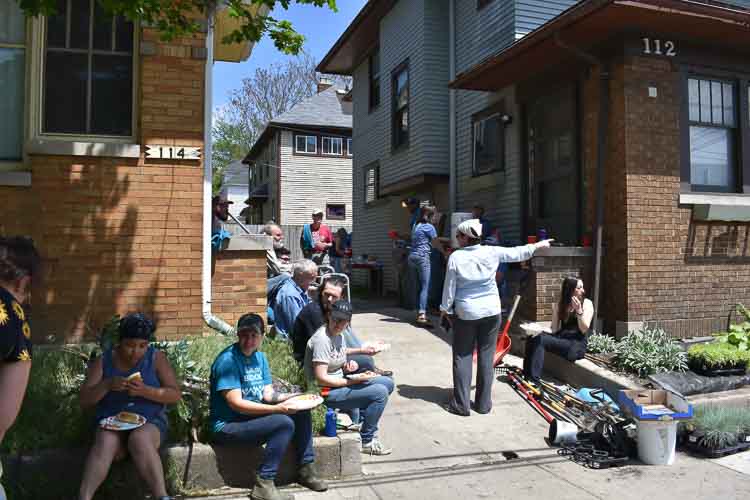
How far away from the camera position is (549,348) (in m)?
6.89

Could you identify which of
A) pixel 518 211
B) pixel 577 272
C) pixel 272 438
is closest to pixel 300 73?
pixel 518 211

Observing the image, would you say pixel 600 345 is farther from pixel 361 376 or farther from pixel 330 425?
pixel 330 425

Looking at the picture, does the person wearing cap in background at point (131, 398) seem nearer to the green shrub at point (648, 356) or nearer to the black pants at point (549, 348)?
the black pants at point (549, 348)

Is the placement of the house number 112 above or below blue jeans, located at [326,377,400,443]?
above

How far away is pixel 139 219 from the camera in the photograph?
618 cm

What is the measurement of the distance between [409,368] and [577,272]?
8.29ft

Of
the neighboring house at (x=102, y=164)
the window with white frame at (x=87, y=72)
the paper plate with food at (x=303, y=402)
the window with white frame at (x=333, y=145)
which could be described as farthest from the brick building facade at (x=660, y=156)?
the window with white frame at (x=333, y=145)

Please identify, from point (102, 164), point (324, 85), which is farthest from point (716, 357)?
point (324, 85)

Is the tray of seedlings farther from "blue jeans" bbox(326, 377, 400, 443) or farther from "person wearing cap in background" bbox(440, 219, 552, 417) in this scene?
"blue jeans" bbox(326, 377, 400, 443)

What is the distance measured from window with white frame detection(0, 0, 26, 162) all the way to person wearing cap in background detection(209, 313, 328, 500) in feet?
11.9

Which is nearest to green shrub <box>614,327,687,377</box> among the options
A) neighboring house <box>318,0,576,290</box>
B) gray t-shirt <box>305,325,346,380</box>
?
gray t-shirt <box>305,325,346,380</box>

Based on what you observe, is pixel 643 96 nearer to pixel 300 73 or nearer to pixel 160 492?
pixel 160 492

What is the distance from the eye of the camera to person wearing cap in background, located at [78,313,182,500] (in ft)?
12.2

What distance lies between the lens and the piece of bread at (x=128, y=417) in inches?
151
